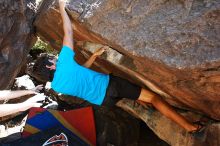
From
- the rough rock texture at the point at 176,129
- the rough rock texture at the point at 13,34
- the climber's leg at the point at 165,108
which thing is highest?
the rough rock texture at the point at 13,34

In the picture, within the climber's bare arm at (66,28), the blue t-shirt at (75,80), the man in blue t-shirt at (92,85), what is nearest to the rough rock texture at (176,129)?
the man in blue t-shirt at (92,85)

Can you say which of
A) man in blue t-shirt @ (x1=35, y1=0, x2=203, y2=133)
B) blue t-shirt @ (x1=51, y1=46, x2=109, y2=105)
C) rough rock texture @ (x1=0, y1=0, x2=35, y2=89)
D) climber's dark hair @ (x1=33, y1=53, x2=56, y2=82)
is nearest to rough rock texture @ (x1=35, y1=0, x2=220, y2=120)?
man in blue t-shirt @ (x1=35, y1=0, x2=203, y2=133)

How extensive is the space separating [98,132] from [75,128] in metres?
0.85

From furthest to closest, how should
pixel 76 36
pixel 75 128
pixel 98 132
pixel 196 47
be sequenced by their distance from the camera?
1. pixel 98 132
2. pixel 75 128
3. pixel 76 36
4. pixel 196 47

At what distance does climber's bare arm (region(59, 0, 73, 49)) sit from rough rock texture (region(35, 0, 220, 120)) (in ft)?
0.42

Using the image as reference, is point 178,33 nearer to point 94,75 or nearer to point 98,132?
point 94,75

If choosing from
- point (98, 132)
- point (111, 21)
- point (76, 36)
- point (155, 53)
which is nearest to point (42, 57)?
point (98, 132)

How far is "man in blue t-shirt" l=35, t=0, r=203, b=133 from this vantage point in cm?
550

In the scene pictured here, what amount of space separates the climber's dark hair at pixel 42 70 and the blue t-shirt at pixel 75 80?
17.3 feet

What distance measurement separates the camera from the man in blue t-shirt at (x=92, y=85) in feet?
18.1

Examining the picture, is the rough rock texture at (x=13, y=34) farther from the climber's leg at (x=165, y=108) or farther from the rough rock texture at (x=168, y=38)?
the climber's leg at (x=165, y=108)

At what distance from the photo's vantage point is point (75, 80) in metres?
5.62

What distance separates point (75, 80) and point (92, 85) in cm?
33

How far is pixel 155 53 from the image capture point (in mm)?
4891
